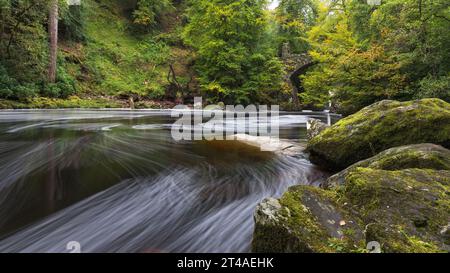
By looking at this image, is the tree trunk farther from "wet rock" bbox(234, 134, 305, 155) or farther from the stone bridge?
the stone bridge

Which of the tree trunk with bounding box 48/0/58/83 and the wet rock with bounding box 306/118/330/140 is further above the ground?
the tree trunk with bounding box 48/0/58/83

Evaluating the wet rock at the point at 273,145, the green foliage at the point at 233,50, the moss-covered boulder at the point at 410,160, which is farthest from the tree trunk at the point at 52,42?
the moss-covered boulder at the point at 410,160

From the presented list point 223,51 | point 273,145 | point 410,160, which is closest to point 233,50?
point 223,51

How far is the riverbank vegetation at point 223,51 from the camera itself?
9.58m

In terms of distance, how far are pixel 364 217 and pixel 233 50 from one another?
59.3ft

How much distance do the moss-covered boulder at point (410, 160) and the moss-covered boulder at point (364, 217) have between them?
525 millimetres

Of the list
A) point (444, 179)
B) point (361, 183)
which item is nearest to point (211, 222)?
point (361, 183)

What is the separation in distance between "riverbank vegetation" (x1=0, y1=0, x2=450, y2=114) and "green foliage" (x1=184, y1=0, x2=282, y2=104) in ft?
0.25

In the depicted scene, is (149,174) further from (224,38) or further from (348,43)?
(224,38)

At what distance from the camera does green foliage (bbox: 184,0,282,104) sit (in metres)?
19.2

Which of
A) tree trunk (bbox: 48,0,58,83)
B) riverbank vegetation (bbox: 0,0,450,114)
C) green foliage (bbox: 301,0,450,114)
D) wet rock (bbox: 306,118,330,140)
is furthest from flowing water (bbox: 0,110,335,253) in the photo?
tree trunk (bbox: 48,0,58,83)

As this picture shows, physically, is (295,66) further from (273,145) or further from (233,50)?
(273,145)

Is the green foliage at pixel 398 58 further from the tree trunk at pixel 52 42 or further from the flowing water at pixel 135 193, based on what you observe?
the tree trunk at pixel 52 42

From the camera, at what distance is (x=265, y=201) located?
2051mm
